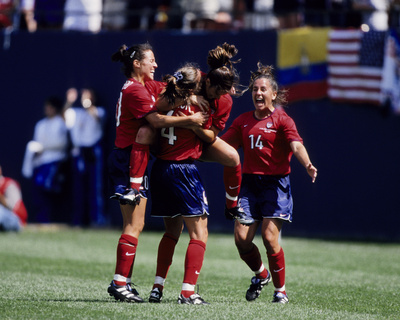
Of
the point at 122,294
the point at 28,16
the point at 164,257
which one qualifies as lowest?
the point at 122,294

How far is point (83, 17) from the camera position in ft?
52.6

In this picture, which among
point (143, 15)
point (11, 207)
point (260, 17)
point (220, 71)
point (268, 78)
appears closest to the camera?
point (220, 71)

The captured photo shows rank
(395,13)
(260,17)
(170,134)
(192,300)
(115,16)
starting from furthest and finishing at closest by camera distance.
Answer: (115,16) → (260,17) → (395,13) → (170,134) → (192,300)

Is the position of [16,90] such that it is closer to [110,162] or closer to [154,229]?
[154,229]

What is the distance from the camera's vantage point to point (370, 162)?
14.1m

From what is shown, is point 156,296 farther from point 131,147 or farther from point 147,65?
point 147,65

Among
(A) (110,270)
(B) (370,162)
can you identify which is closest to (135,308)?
(A) (110,270)

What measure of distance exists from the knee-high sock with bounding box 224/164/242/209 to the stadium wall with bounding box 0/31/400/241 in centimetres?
712

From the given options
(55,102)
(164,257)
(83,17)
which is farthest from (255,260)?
(83,17)

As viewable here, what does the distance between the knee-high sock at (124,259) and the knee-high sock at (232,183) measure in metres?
0.98

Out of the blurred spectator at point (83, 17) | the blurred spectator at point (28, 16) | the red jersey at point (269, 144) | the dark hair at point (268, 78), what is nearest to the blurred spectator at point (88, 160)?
the blurred spectator at point (83, 17)

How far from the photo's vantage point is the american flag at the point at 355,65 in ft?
45.2

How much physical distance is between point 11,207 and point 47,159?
4.20 ft

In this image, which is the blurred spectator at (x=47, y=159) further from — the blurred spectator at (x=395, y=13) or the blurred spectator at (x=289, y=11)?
the blurred spectator at (x=395, y=13)
